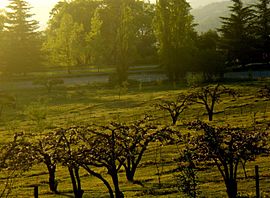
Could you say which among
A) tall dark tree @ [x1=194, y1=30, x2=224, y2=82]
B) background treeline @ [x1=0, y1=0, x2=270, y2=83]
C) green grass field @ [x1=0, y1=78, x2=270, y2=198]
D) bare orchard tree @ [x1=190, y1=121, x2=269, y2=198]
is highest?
background treeline @ [x1=0, y1=0, x2=270, y2=83]

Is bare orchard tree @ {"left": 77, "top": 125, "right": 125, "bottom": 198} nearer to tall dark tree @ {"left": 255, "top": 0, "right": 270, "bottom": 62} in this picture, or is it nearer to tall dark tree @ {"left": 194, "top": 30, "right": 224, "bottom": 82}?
tall dark tree @ {"left": 194, "top": 30, "right": 224, "bottom": 82}

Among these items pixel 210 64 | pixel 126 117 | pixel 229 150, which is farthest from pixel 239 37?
pixel 229 150

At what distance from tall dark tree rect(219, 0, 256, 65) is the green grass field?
18.6 meters

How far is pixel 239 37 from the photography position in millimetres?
81250

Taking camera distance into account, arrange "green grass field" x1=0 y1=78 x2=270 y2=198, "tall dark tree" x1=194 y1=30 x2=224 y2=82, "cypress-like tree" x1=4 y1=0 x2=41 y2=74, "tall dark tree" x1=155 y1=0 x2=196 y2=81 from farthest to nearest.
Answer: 1. "cypress-like tree" x1=4 y1=0 x2=41 y2=74
2. "tall dark tree" x1=155 y1=0 x2=196 y2=81
3. "tall dark tree" x1=194 y1=30 x2=224 y2=82
4. "green grass field" x1=0 y1=78 x2=270 y2=198

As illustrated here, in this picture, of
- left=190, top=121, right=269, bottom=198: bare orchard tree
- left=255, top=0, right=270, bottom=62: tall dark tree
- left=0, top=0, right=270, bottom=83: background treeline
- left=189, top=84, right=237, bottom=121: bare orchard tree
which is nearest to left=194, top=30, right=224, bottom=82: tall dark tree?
left=0, top=0, right=270, bottom=83: background treeline

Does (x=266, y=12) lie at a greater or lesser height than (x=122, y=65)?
greater

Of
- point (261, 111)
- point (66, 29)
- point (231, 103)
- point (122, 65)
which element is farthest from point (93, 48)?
point (261, 111)

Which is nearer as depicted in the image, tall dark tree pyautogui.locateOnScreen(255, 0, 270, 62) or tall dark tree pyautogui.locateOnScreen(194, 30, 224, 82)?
tall dark tree pyautogui.locateOnScreen(194, 30, 224, 82)

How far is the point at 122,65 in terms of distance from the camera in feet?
236

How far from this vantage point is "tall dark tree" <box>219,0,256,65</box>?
80312mm

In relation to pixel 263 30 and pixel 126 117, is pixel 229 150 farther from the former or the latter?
pixel 263 30

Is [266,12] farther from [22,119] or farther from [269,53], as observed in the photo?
[22,119]

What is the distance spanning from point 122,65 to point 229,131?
165 ft
